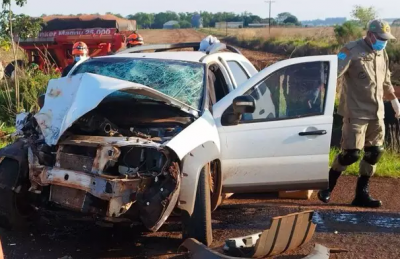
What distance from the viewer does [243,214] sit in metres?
6.46

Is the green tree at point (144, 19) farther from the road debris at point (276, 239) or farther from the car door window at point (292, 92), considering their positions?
the road debris at point (276, 239)

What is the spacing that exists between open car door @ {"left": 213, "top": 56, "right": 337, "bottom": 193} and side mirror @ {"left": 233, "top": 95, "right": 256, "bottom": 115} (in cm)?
4

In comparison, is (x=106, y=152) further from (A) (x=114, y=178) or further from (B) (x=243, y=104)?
(B) (x=243, y=104)

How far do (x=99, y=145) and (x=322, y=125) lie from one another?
7.08ft

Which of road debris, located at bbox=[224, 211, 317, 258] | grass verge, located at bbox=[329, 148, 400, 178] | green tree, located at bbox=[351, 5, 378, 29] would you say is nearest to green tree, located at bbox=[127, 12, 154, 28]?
green tree, located at bbox=[351, 5, 378, 29]

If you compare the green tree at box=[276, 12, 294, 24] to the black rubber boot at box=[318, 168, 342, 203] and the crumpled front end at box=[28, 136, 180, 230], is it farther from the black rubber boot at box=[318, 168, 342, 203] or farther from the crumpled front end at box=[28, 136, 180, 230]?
the crumpled front end at box=[28, 136, 180, 230]

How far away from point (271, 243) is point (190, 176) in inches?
31.4

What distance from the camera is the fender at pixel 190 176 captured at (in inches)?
188

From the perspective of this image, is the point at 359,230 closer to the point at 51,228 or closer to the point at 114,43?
the point at 51,228

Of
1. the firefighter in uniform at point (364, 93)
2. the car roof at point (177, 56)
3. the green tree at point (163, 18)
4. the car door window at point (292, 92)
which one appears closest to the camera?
the car door window at point (292, 92)

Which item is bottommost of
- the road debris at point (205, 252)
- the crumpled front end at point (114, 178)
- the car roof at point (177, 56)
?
the road debris at point (205, 252)

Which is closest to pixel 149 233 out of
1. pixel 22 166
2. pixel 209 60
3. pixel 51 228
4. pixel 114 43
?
pixel 51 228

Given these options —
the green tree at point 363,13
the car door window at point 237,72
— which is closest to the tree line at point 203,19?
the green tree at point 363,13

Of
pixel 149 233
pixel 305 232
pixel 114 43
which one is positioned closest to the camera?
pixel 305 232
